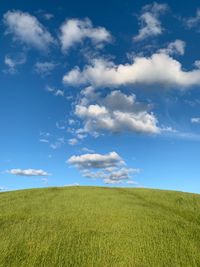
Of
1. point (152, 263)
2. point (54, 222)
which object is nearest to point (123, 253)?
point (152, 263)

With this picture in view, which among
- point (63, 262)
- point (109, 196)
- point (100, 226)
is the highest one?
point (109, 196)

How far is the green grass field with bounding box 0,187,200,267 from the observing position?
29578 millimetres

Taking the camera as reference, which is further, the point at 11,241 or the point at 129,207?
the point at 129,207

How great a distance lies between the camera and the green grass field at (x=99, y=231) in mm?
29578

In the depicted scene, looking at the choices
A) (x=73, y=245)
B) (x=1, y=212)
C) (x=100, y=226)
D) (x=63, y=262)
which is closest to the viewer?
(x=63, y=262)

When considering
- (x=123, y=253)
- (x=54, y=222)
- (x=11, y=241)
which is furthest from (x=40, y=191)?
(x=123, y=253)

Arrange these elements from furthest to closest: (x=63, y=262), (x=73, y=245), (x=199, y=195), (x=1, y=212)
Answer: (x=199, y=195)
(x=1, y=212)
(x=73, y=245)
(x=63, y=262)

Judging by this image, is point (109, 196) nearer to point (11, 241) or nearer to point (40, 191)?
point (40, 191)

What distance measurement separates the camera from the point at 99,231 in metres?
33.8

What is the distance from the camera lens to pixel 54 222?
3572cm

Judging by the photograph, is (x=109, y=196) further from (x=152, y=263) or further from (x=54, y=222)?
(x=152, y=263)

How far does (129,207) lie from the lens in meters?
41.3

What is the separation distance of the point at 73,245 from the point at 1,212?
1122 centimetres

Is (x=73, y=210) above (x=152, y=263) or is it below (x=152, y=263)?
above
